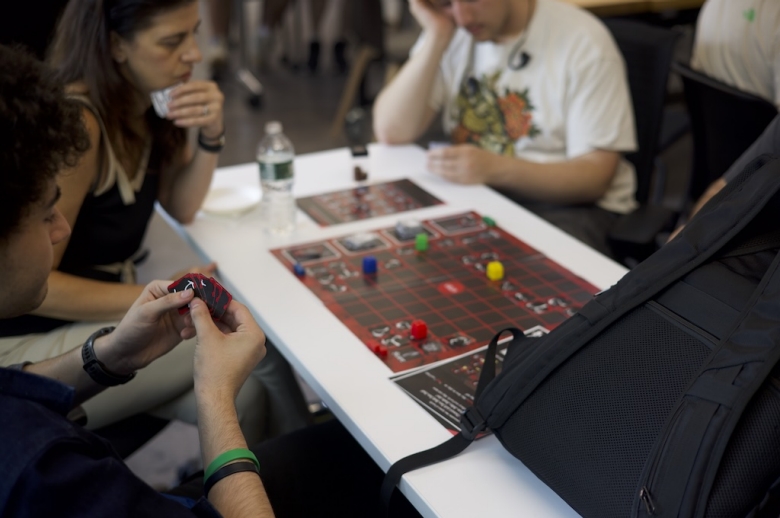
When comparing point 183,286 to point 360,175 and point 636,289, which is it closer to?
point 636,289

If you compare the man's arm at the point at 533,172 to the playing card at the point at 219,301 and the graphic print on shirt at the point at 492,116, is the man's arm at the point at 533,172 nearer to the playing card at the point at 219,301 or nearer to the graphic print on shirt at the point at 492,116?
the graphic print on shirt at the point at 492,116

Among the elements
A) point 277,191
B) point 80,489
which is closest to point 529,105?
point 277,191

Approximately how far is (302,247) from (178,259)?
1.09 m

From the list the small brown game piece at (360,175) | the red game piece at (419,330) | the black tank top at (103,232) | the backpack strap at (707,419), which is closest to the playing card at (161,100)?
the black tank top at (103,232)

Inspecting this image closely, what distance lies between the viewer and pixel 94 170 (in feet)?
5.33

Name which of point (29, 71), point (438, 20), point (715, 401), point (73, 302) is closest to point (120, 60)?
point (73, 302)

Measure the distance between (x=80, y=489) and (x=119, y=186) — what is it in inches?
39.1

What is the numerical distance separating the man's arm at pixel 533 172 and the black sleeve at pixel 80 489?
4.33 feet

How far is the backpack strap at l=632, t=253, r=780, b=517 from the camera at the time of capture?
0.88 metres

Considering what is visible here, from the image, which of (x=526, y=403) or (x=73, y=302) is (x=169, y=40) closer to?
(x=73, y=302)

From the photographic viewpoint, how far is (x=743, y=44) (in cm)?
221

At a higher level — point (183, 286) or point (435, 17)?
point (435, 17)

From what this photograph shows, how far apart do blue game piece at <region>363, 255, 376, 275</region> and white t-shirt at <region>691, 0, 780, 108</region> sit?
47.6 inches

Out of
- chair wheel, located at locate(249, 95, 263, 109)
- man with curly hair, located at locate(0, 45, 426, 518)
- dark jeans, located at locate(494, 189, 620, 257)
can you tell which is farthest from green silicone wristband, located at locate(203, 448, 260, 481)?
chair wheel, located at locate(249, 95, 263, 109)
